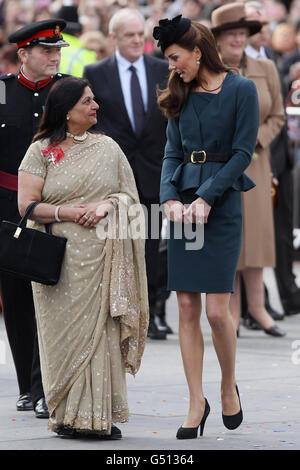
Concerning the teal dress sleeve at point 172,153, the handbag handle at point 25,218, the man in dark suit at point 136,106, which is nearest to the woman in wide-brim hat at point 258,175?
the man in dark suit at point 136,106

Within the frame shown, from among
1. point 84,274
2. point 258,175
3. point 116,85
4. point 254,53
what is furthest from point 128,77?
point 84,274

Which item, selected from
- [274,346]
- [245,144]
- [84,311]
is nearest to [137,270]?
[84,311]

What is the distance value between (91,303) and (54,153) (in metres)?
0.74

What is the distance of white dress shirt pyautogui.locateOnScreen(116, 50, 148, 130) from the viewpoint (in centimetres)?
945

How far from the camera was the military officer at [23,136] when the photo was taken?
682 centimetres

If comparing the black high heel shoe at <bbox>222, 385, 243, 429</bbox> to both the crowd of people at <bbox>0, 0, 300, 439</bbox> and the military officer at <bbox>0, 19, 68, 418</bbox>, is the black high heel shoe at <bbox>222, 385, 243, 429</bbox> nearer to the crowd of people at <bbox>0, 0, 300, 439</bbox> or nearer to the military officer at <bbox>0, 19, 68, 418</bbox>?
the crowd of people at <bbox>0, 0, 300, 439</bbox>

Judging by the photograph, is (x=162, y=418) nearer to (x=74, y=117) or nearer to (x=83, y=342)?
(x=83, y=342)

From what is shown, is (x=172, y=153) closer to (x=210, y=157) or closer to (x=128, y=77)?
(x=210, y=157)

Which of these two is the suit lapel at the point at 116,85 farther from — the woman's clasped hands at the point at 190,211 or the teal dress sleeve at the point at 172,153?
the woman's clasped hands at the point at 190,211

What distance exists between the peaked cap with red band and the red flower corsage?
90 cm

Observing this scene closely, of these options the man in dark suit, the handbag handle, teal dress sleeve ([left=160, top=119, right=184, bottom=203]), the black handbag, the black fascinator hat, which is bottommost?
the man in dark suit

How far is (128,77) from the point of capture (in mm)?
9516

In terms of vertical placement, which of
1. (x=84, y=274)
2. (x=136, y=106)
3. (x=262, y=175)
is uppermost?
(x=84, y=274)

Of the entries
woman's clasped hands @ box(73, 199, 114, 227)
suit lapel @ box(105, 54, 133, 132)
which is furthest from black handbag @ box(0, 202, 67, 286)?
suit lapel @ box(105, 54, 133, 132)
